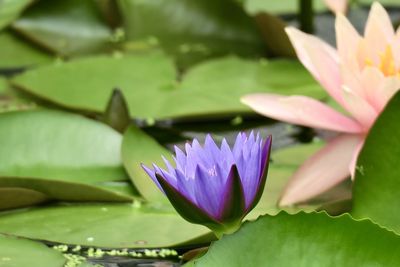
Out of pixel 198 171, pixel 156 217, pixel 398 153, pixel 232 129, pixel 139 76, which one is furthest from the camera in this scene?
pixel 139 76

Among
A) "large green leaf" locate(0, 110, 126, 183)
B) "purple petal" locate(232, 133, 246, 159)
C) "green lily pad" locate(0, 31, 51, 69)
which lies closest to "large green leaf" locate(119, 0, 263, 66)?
"green lily pad" locate(0, 31, 51, 69)

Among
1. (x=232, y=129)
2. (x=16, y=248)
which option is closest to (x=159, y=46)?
(x=232, y=129)

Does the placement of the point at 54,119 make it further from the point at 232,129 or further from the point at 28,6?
the point at 28,6

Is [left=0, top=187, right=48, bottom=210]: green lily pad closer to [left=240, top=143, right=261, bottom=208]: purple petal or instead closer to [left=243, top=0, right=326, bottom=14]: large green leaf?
[left=240, top=143, right=261, bottom=208]: purple petal

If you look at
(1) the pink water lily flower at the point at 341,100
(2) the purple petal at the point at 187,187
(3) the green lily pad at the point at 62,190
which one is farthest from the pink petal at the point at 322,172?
(2) the purple petal at the point at 187,187

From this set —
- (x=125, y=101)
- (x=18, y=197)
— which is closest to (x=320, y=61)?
(x=125, y=101)

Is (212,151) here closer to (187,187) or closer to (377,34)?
(187,187)

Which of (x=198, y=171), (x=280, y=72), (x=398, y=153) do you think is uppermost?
(x=198, y=171)
